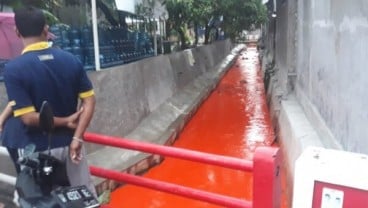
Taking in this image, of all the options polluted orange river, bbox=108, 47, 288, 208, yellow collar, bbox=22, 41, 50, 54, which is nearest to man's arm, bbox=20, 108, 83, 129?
yellow collar, bbox=22, 41, 50, 54

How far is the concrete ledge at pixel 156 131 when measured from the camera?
255 inches

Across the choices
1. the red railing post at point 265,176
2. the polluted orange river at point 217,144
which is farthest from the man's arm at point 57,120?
the polluted orange river at point 217,144

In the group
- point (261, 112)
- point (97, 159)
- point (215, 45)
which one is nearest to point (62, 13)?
point (97, 159)

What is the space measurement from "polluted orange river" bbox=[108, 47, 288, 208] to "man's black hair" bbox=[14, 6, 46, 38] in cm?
393

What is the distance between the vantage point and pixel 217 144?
9266mm

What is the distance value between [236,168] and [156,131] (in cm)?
608

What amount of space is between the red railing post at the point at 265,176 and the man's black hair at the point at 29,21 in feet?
4.58

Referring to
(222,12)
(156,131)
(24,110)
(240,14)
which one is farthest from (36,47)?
(240,14)

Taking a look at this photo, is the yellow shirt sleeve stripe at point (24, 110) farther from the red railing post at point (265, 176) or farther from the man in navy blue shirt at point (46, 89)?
the red railing post at point (265, 176)

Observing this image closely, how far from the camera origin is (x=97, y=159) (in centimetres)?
645

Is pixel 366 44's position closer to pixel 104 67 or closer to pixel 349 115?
pixel 349 115

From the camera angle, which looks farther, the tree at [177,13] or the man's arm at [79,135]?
the tree at [177,13]

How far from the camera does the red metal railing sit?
7.25 ft

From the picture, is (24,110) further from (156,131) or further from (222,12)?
(222,12)
